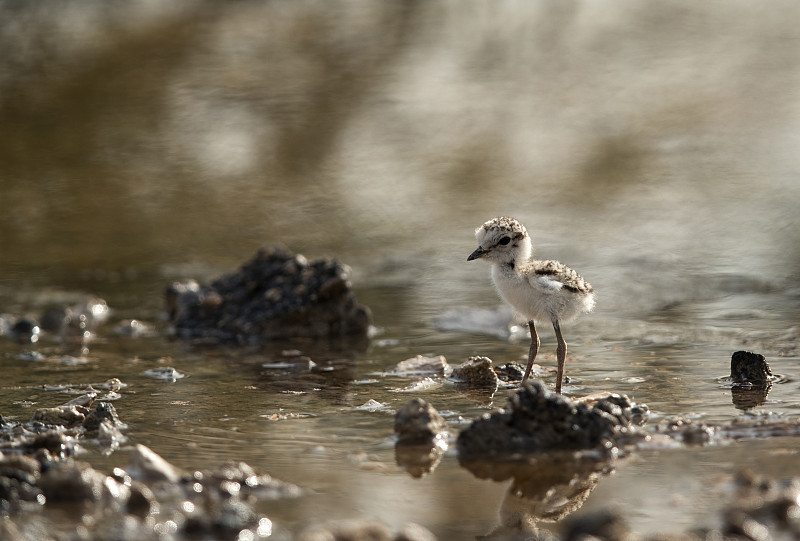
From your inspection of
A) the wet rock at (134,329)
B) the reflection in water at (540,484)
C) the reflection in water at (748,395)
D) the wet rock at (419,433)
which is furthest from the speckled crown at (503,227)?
the wet rock at (134,329)

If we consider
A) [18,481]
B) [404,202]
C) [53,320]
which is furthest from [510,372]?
[404,202]

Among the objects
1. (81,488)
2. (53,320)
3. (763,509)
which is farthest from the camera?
(53,320)

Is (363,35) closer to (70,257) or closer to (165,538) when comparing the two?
(70,257)

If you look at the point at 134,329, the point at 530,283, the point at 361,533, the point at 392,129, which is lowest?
the point at 361,533

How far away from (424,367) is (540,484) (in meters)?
2.94

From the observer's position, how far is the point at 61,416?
21.9 feet

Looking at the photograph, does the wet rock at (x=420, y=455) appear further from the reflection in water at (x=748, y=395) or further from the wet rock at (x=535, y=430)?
the reflection in water at (x=748, y=395)

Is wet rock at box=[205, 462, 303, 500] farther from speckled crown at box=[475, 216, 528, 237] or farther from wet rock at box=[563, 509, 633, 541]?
speckled crown at box=[475, 216, 528, 237]

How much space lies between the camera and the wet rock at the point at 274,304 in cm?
1033

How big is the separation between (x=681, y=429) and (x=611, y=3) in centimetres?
1932

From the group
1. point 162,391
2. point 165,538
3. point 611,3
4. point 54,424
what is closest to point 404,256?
point 162,391

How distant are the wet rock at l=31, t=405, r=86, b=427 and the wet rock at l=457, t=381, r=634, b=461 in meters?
2.36

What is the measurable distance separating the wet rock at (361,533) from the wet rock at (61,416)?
264 cm

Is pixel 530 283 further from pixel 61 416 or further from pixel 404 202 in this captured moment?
pixel 404 202
